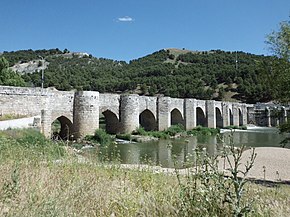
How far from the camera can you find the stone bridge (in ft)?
67.5

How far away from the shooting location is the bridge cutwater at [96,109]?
67.1 ft

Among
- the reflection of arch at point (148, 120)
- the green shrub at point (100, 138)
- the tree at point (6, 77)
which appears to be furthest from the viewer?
the reflection of arch at point (148, 120)

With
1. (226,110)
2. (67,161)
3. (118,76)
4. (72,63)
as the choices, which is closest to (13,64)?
(72,63)

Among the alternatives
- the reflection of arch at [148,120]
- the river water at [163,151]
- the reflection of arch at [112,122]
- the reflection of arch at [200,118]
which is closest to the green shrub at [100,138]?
the river water at [163,151]

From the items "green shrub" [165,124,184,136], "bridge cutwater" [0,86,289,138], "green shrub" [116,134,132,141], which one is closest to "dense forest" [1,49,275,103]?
"bridge cutwater" [0,86,289,138]

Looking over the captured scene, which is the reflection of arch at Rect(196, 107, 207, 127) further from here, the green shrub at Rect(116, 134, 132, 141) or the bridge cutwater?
the green shrub at Rect(116, 134, 132, 141)

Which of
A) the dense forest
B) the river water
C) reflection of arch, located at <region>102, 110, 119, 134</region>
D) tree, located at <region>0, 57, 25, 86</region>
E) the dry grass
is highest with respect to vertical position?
the dense forest

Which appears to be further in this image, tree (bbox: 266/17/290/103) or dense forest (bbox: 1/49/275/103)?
dense forest (bbox: 1/49/275/103)

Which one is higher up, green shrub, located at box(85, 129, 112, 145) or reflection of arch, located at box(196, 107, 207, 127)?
reflection of arch, located at box(196, 107, 207, 127)

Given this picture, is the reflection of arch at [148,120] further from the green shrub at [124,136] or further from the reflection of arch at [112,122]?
the green shrub at [124,136]

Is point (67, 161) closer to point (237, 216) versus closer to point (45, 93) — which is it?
point (237, 216)

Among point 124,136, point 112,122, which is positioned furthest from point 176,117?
point 124,136

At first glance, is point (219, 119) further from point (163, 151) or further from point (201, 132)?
point (163, 151)

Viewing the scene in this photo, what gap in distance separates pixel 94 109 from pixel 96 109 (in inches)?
9.9
